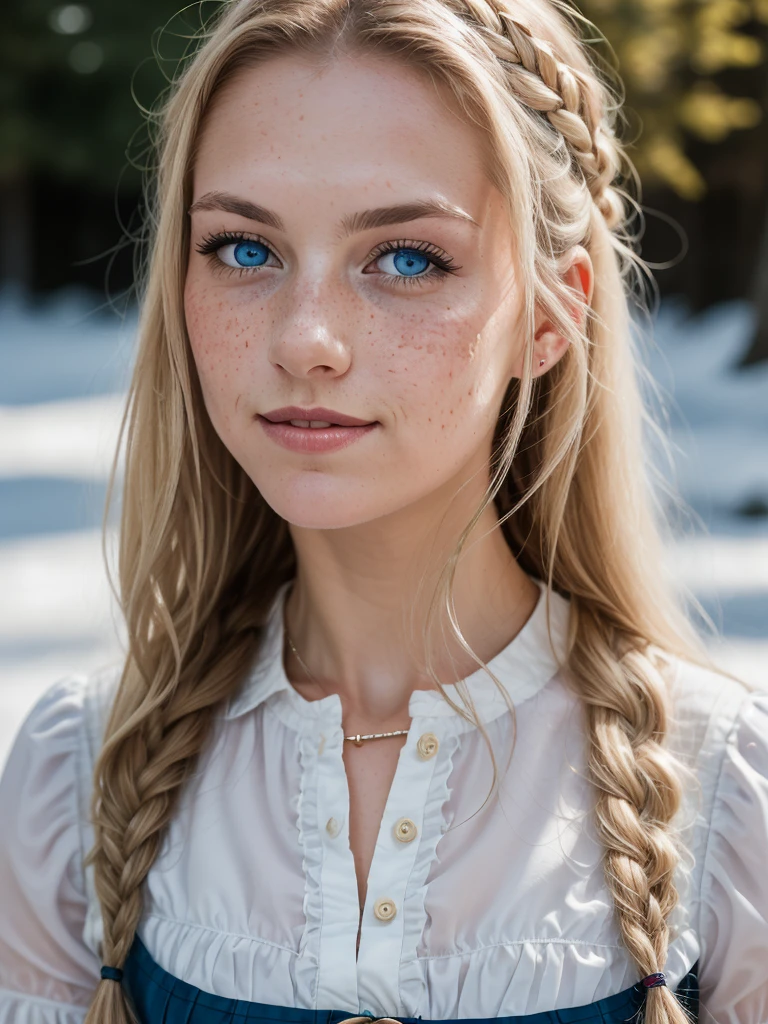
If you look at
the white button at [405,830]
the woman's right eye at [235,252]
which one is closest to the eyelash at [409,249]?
the woman's right eye at [235,252]

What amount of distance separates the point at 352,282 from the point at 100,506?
17.4ft

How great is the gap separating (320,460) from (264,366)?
0.42 feet

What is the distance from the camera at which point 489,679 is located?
1.67 m

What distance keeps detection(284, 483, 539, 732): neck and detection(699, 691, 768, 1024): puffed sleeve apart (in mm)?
349

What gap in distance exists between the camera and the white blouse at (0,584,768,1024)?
1490 millimetres

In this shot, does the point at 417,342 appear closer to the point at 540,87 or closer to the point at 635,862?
the point at 540,87

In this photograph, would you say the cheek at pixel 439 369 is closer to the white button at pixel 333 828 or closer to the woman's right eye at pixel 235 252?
the woman's right eye at pixel 235 252

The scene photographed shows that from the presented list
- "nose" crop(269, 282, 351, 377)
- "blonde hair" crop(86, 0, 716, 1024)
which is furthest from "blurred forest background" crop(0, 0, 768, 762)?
"nose" crop(269, 282, 351, 377)

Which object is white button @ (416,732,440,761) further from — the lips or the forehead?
the forehead

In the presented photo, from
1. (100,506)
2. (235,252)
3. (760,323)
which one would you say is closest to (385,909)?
(235,252)

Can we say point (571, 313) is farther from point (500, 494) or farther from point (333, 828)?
point (333, 828)

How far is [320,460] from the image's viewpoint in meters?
1.47

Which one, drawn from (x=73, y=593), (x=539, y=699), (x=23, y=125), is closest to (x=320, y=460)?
(x=539, y=699)

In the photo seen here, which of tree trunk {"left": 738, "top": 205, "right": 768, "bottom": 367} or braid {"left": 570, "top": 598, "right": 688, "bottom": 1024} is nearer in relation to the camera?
braid {"left": 570, "top": 598, "right": 688, "bottom": 1024}
